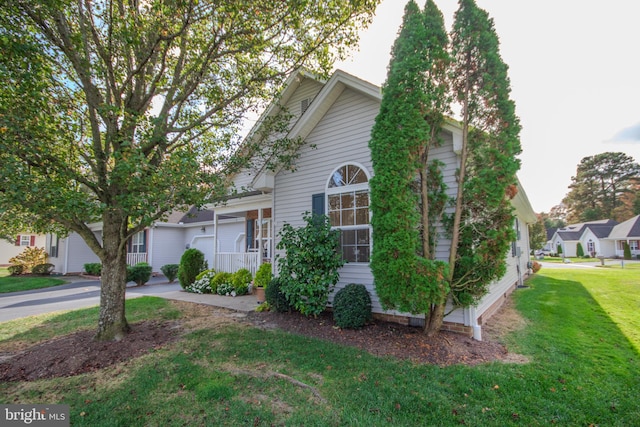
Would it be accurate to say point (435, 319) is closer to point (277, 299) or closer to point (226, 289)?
point (277, 299)

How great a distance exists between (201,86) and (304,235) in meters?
4.32

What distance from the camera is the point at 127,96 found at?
5773mm

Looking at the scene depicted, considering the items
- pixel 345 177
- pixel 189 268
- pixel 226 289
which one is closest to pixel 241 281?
pixel 226 289

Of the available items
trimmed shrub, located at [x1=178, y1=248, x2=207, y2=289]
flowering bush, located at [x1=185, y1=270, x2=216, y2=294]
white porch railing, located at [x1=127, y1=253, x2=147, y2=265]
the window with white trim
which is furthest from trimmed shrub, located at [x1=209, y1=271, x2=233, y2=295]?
the window with white trim

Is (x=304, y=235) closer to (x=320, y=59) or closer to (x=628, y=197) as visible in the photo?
(x=320, y=59)

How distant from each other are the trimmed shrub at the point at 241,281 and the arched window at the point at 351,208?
173 inches

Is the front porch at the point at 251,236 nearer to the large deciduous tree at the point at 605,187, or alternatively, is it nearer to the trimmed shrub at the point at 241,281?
the trimmed shrub at the point at 241,281

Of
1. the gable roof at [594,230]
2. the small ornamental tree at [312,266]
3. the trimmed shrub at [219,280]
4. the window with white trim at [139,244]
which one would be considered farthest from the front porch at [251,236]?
the gable roof at [594,230]

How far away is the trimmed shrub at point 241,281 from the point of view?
31.0ft

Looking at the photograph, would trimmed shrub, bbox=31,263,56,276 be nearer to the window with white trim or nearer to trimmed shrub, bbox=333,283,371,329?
the window with white trim

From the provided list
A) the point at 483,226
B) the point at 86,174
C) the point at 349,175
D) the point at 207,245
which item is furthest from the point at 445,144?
the point at 207,245

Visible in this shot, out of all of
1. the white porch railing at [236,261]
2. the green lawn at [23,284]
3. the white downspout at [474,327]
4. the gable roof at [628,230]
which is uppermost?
the gable roof at [628,230]

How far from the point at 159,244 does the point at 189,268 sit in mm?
7722

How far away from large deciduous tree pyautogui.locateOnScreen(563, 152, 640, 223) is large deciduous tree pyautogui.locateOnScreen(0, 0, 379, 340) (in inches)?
2167
